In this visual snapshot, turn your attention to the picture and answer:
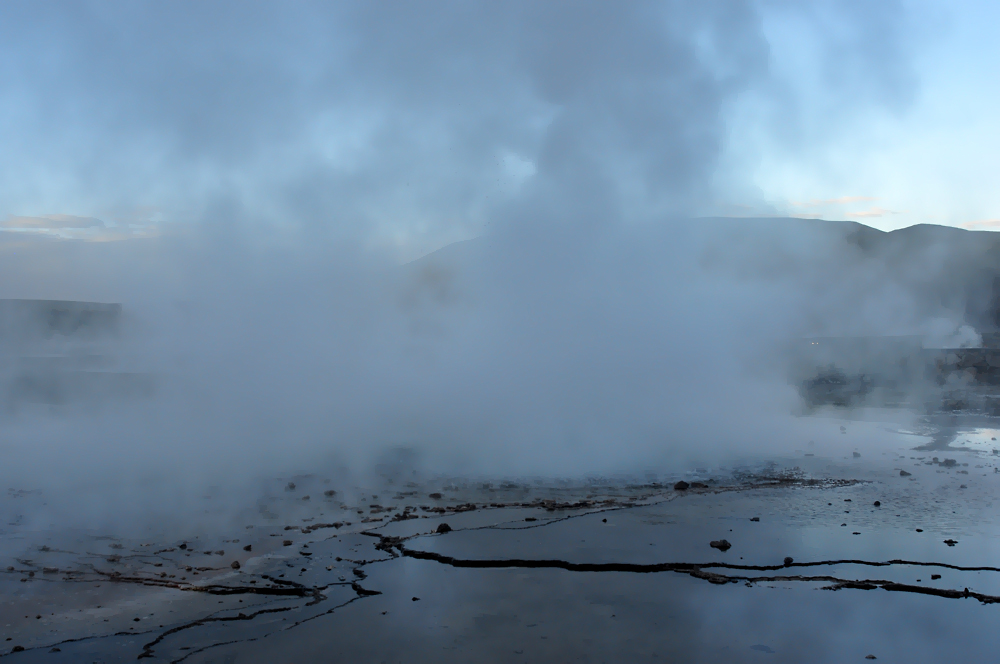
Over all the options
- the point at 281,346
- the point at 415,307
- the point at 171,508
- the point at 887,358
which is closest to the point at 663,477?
the point at 171,508

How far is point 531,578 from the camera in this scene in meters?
4.92

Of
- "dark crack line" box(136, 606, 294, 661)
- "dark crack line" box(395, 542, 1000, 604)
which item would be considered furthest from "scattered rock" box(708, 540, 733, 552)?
"dark crack line" box(136, 606, 294, 661)

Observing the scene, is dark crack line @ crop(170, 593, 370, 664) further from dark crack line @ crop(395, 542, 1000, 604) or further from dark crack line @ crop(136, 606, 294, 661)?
dark crack line @ crop(395, 542, 1000, 604)

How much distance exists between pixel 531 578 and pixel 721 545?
1.53 m

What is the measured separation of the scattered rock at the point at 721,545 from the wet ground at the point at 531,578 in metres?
0.03

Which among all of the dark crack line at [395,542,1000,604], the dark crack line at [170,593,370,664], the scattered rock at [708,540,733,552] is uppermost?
the scattered rock at [708,540,733,552]

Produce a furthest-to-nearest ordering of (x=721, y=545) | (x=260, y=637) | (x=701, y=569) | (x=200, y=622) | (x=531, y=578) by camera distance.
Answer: (x=721, y=545)
(x=701, y=569)
(x=531, y=578)
(x=200, y=622)
(x=260, y=637)

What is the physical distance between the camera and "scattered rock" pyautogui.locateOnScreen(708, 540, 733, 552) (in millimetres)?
5432

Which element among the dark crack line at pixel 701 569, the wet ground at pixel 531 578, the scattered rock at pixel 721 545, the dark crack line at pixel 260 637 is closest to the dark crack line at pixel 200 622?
the wet ground at pixel 531 578

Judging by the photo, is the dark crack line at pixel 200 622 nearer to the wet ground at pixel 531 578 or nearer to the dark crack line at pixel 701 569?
the wet ground at pixel 531 578

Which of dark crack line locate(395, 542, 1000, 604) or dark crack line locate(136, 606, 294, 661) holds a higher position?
dark crack line locate(395, 542, 1000, 604)

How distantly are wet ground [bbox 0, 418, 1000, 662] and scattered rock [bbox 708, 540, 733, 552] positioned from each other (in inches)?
1.3

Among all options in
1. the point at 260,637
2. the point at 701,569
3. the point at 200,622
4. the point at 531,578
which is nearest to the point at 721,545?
the point at 701,569

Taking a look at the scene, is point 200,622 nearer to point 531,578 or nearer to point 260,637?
point 260,637
